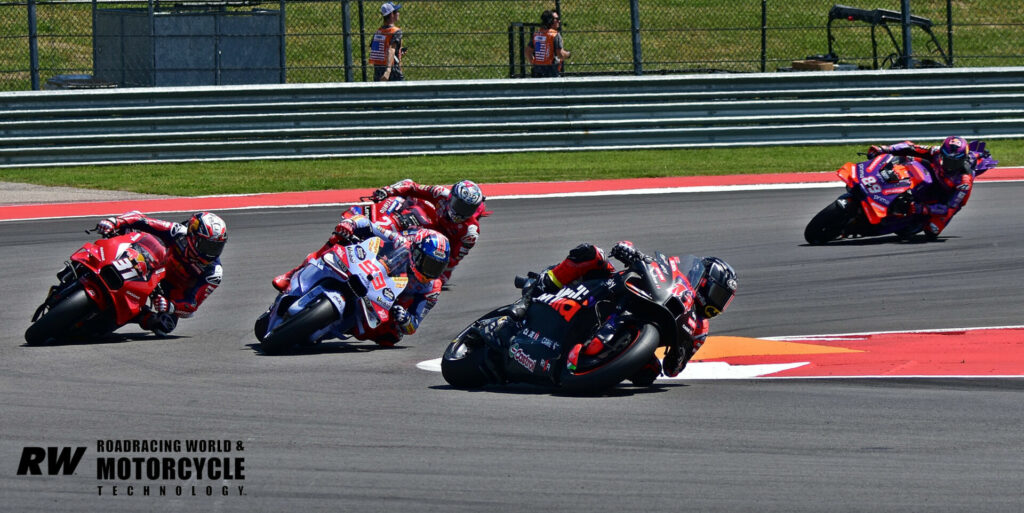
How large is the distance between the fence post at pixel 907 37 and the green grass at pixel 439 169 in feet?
6.63

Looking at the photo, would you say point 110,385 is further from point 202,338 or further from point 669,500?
point 669,500

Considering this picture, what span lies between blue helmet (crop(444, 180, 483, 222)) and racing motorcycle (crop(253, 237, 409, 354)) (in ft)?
7.35

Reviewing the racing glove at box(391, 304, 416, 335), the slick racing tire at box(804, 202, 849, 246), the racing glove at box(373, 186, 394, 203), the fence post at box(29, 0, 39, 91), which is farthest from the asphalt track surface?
the fence post at box(29, 0, 39, 91)

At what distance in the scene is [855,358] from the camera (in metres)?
10.2

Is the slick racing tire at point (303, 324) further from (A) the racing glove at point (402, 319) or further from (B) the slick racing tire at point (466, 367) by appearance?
(B) the slick racing tire at point (466, 367)

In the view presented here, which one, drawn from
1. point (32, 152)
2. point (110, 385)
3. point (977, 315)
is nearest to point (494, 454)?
point (110, 385)

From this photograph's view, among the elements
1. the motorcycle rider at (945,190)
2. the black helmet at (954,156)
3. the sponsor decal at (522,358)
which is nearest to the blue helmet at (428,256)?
the sponsor decal at (522,358)

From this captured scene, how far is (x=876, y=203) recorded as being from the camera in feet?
52.6

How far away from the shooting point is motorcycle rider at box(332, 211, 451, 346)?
35.3ft

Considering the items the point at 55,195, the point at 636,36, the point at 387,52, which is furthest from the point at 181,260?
the point at 636,36

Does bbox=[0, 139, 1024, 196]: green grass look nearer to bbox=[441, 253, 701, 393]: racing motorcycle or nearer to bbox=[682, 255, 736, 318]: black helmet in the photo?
bbox=[441, 253, 701, 393]: racing motorcycle

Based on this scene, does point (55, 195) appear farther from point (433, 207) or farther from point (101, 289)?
point (101, 289)

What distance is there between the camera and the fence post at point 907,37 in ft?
81.9

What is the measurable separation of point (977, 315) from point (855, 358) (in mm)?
2472
